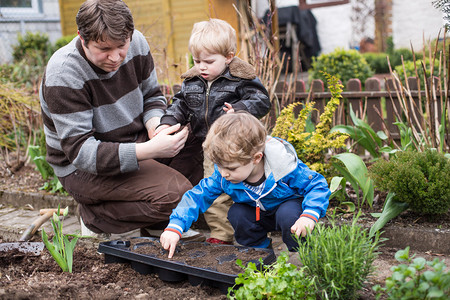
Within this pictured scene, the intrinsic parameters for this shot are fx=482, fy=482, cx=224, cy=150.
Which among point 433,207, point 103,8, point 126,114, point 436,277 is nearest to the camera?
point 436,277

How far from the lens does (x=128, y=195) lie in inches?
113

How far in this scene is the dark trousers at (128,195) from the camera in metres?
2.85

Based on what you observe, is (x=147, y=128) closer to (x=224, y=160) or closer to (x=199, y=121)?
(x=199, y=121)

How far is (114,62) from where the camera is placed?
2.66 meters

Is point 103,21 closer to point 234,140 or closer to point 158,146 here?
point 158,146

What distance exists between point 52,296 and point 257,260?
3.02ft

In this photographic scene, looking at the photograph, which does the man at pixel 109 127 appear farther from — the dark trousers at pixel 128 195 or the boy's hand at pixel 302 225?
the boy's hand at pixel 302 225

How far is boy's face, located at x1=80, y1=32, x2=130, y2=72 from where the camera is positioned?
2.57 meters

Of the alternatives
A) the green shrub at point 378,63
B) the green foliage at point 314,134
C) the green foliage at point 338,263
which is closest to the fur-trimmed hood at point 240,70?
the green foliage at point 314,134

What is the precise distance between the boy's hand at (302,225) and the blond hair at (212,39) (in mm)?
1155

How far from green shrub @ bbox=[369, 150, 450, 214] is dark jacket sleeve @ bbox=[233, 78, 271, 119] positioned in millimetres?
789

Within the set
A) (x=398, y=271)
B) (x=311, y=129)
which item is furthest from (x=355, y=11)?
(x=398, y=271)

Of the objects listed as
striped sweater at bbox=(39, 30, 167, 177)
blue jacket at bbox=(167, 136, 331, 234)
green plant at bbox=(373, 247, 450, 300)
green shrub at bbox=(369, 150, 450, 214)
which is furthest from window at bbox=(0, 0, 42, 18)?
green plant at bbox=(373, 247, 450, 300)

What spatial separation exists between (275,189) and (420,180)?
34.6 inches
